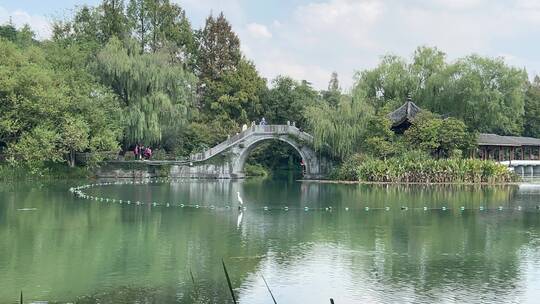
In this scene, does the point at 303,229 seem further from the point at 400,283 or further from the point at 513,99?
the point at 513,99

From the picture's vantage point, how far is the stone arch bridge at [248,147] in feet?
156

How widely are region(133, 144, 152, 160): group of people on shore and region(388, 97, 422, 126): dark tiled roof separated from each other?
16589 mm

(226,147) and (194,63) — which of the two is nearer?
(226,147)

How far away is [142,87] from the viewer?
4519 cm

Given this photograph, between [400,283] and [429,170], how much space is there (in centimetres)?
2991

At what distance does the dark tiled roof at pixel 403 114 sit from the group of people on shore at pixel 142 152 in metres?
16.6

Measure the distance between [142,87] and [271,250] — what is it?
102 feet

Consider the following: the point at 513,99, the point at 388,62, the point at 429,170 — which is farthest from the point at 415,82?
the point at 429,170

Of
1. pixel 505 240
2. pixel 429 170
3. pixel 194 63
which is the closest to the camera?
pixel 505 240

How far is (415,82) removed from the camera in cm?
5181

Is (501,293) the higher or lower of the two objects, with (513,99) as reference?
Result: lower

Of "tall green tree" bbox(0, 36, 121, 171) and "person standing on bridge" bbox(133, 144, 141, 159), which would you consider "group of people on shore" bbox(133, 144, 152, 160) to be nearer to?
"person standing on bridge" bbox(133, 144, 141, 159)

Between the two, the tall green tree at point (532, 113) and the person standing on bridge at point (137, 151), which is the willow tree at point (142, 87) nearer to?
the person standing on bridge at point (137, 151)

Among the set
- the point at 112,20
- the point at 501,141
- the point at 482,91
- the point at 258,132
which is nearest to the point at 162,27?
the point at 112,20
